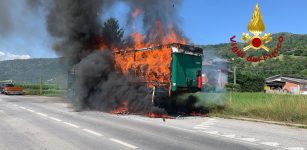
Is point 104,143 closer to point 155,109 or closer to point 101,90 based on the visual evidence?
point 155,109

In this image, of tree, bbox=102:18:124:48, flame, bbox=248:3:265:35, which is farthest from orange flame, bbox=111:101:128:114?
flame, bbox=248:3:265:35

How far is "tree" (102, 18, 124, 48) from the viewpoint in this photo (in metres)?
19.3

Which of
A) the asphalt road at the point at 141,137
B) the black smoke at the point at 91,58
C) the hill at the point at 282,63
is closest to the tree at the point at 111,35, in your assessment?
the black smoke at the point at 91,58

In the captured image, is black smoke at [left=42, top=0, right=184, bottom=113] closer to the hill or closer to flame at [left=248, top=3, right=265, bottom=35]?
flame at [left=248, top=3, right=265, bottom=35]

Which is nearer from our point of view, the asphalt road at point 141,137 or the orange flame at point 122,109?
the asphalt road at point 141,137

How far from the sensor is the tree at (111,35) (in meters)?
19.3

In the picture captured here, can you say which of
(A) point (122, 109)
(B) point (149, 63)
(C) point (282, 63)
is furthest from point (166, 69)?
(C) point (282, 63)

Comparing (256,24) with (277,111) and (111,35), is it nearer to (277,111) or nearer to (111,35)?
(277,111)

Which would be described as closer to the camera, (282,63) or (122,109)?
(122,109)

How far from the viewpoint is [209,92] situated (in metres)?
18.2

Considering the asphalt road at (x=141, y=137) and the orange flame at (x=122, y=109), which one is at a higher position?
the orange flame at (x=122, y=109)

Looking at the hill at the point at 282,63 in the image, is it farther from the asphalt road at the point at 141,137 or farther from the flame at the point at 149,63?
the asphalt road at the point at 141,137

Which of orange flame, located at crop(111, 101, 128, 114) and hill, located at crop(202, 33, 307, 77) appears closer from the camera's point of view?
orange flame, located at crop(111, 101, 128, 114)

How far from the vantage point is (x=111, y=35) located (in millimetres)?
20000
